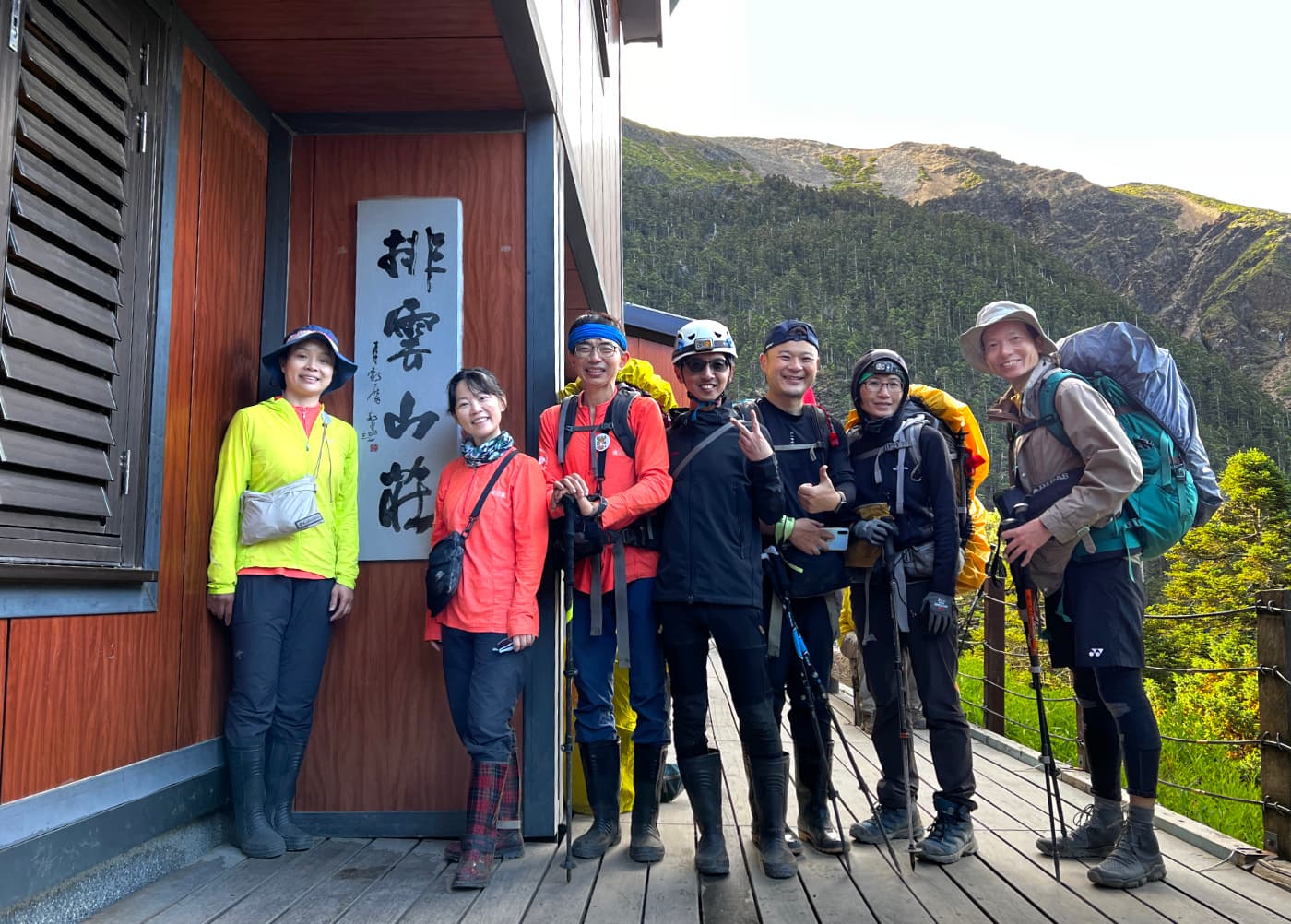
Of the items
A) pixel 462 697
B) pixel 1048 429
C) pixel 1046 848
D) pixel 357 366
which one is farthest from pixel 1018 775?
pixel 357 366

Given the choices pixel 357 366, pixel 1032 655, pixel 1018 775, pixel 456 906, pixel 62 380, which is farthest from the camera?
pixel 1018 775

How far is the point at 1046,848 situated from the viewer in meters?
3.61

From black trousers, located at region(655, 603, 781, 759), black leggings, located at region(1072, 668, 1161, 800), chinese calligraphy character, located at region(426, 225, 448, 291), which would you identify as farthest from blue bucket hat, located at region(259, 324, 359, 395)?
black leggings, located at region(1072, 668, 1161, 800)

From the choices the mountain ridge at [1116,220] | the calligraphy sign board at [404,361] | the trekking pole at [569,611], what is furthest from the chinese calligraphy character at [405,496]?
the mountain ridge at [1116,220]

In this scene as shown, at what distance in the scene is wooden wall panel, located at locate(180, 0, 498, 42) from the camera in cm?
341

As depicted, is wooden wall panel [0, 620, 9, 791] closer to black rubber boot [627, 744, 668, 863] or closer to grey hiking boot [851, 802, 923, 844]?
black rubber boot [627, 744, 668, 863]

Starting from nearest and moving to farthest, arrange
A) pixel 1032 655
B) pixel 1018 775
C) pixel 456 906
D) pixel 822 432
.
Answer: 1. pixel 456 906
2. pixel 1032 655
3. pixel 822 432
4. pixel 1018 775

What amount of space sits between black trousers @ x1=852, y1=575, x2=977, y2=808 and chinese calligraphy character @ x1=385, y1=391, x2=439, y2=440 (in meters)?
1.88

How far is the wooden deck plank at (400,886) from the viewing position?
2865 millimetres

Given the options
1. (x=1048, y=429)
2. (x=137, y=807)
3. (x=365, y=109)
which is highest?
(x=365, y=109)

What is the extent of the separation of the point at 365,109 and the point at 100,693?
103 inches

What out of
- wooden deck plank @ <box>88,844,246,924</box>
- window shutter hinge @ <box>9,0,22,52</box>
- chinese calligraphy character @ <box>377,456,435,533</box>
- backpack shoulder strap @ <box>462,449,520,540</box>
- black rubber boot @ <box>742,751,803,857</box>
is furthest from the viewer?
chinese calligraphy character @ <box>377,456,435,533</box>

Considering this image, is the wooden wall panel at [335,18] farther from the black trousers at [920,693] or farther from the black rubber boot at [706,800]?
the black rubber boot at [706,800]

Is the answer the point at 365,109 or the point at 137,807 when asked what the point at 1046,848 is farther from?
the point at 365,109
